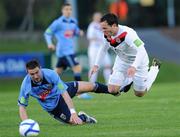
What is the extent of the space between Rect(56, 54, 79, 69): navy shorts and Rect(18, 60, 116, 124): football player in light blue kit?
25.1 ft

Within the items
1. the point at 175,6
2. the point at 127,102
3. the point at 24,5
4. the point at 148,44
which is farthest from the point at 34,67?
the point at 175,6

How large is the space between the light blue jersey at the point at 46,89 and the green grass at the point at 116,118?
50cm

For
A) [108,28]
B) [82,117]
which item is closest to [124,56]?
[108,28]

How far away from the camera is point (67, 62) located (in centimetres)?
2188

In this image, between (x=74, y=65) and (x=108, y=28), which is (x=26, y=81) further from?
(x=74, y=65)

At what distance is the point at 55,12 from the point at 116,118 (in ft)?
117

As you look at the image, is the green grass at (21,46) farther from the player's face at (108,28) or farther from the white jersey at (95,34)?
the player's face at (108,28)

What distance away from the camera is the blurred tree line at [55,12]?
50.3 m

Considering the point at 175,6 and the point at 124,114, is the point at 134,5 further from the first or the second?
the point at 124,114

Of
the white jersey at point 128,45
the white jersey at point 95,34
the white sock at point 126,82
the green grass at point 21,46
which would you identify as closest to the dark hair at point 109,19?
the white jersey at point 128,45

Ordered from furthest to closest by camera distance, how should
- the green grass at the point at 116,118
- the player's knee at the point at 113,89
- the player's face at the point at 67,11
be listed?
the player's face at the point at 67,11 → the player's knee at the point at 113,89 → the green grass at the point at 116,118

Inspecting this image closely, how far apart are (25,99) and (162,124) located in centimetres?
254

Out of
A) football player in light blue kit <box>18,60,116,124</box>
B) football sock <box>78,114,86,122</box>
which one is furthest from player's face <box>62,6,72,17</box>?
football sock <box>78,114,86,122</box>

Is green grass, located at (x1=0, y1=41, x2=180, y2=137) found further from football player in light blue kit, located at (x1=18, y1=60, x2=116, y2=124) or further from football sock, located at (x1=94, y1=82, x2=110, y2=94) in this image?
football sock, located at (x1=94, y1=82, x2=110, y2=94)
